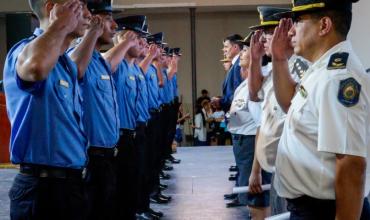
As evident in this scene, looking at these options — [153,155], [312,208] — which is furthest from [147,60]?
[312,208]

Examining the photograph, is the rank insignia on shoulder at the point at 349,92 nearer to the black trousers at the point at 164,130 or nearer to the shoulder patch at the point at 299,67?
the shoulder patch at the point at 299,67

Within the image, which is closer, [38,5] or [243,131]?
[38,5]

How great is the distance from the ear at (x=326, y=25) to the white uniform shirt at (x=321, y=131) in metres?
0.07

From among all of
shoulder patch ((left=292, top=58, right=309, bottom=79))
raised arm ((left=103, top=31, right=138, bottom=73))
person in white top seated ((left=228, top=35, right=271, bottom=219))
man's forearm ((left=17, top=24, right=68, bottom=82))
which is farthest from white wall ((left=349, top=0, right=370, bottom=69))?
man's forearm ((left=17, top=24, right=68, bottom=82))

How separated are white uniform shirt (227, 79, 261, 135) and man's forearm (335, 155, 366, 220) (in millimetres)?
2685

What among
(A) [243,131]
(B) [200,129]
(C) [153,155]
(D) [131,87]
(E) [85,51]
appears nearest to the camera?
(E) [85,51]

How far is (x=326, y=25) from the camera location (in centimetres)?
207

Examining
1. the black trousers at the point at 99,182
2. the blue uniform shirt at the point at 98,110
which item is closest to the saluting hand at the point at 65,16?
the blue uniform shirt at the point at 98,110

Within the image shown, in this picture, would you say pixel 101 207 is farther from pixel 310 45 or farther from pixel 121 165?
pixel 310 45

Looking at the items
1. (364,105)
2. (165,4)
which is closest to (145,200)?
(364,105)

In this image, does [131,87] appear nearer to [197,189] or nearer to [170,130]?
[197,189]

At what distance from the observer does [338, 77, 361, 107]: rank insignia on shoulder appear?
1.84 metres

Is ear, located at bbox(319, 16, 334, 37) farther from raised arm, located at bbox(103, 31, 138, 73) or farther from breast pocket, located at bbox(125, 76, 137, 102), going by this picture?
breast pocket, located at bbox(125, 76, 137, 102)

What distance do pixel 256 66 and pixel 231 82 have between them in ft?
10.0
